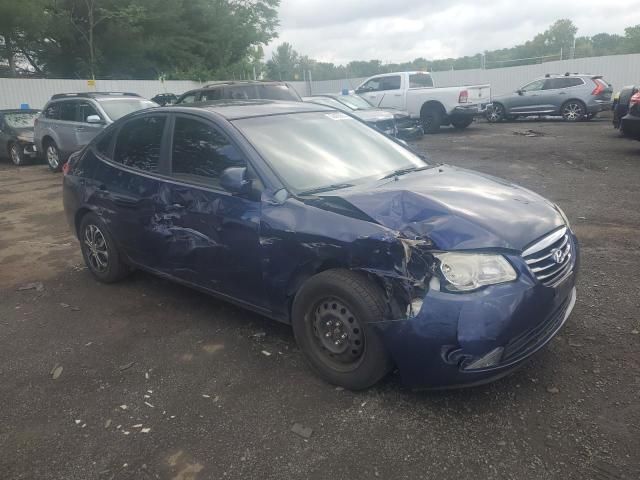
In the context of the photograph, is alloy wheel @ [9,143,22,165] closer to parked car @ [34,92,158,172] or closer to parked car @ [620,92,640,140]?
parked car @ [34,92,158,172]

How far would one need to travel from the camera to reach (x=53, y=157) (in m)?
12.5

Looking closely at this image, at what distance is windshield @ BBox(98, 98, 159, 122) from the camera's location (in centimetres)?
1166

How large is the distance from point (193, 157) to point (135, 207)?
0.77m

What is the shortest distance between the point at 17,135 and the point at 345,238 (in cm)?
1390

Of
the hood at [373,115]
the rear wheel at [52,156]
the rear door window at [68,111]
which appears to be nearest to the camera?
the hood at [373,115]

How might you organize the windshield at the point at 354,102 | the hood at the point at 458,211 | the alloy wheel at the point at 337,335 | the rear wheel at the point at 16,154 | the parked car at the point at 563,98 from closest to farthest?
the hood at the point at 458,211 → the alloy wheel at the point at 337,335 → the windshield at the point at 354,102 → the rear wheel at the point at 16,154 → the parked car at the point at 563,98

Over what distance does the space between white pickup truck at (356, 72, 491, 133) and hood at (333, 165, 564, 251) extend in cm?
1379

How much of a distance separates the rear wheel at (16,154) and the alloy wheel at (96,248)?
10622 mm

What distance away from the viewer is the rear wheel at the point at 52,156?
12.4 meters

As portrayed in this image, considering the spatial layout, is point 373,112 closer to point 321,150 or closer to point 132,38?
point 321,150

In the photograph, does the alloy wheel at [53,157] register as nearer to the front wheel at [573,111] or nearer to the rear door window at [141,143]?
the rear door window at [141,143]

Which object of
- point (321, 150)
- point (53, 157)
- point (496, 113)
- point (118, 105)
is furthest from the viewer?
point (496, 113)

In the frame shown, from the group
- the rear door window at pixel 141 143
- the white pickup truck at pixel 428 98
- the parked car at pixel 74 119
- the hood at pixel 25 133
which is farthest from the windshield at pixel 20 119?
the rear door window at pixel 141 143

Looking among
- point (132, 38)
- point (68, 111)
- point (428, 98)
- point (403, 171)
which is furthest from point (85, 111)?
point (132, 38)
